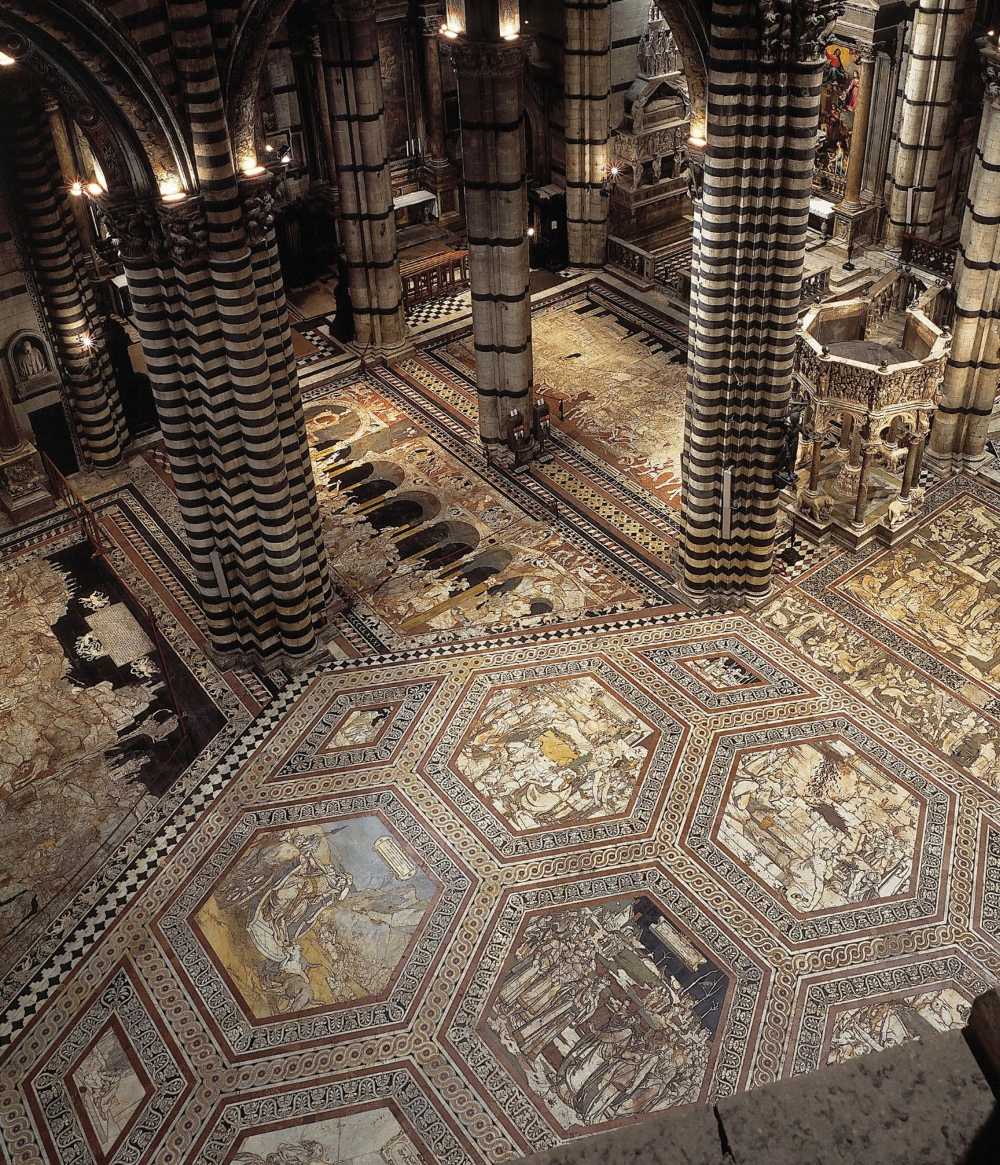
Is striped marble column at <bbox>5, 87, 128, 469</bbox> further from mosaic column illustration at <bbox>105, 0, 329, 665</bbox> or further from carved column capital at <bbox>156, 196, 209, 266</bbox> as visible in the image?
carved column capital at <bbox>156, 196, 209, 266</bbox>

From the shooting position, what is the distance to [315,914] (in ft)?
39.1

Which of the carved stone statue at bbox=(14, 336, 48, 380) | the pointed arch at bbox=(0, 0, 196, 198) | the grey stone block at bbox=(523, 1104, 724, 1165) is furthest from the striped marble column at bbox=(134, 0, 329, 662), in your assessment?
the grey stone block at bbox=(523, 1104, 724, 1165)

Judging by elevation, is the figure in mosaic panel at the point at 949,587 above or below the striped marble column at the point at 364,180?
below

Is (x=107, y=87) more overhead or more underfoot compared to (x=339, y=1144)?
more overhead

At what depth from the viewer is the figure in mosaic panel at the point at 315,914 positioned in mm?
11320

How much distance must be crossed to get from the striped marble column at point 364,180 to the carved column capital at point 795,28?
304 inches

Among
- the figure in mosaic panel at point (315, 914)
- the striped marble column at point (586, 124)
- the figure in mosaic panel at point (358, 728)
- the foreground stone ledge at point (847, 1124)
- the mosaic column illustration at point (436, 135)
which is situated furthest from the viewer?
the mosaic column illustration at point (436, 135)

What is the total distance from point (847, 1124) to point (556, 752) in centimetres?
1067

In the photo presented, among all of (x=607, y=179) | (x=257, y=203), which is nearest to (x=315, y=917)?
(x=257, y=203)

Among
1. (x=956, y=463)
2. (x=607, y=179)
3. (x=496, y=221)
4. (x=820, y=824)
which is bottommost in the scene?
(x=820, y=824)

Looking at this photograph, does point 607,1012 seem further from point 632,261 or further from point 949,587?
point 632,261

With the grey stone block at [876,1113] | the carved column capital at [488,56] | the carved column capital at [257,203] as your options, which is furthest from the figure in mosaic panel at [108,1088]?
the carved column capital at [488,56]

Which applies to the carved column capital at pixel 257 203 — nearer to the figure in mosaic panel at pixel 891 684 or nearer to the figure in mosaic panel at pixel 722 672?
the figure in mosaic panel at pixel 722 672

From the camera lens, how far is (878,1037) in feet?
35.0
